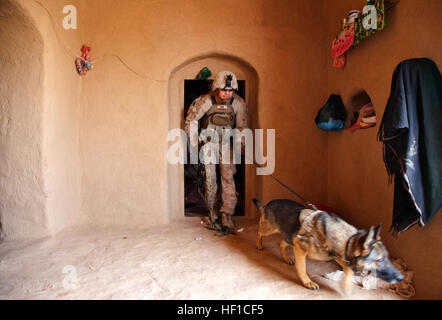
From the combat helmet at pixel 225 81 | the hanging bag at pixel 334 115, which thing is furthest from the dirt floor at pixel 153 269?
the combat helmet at pixel 225 81

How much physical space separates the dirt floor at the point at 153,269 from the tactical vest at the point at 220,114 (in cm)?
174

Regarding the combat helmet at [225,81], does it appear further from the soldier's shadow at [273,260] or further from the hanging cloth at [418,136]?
the soldier's shadow at [273,260]

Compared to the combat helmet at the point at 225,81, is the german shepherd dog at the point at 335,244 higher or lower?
lower

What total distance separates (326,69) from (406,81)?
2.18 m

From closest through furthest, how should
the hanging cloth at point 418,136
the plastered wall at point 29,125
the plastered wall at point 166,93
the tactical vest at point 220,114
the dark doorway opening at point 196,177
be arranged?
the hanging cloth at point 418,136
the plastered wall at point 29,125
the plastered wall at point 166,93
the tactical vest at point 220,114
the dark doorway opening at point 196,177

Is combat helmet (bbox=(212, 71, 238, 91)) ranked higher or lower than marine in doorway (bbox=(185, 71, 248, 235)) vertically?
higher

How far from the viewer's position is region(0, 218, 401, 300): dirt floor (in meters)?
2.19

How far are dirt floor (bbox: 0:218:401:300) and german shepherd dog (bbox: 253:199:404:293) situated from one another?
0.37 m

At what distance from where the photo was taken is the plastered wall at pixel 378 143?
2.15 m

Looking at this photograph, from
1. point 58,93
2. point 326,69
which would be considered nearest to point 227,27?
point 326,69

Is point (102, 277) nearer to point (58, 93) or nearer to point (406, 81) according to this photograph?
point (58, 93)

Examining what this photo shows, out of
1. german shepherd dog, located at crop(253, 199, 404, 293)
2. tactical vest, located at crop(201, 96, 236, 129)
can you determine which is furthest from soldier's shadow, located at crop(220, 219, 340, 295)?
tactical vest, located at crop(201, 96, 236, 129)

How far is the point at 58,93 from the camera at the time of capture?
3.46 m

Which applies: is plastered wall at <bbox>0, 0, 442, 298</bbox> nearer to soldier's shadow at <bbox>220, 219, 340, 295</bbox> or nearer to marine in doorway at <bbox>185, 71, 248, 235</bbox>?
marine in doorway at <bbox>185, 71, 248, 235</bbox>
